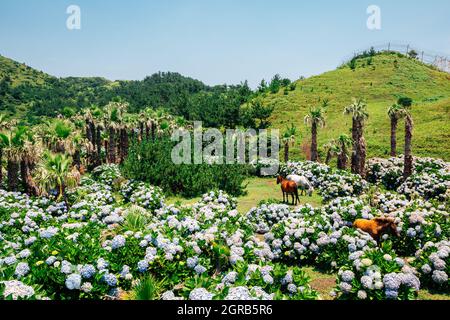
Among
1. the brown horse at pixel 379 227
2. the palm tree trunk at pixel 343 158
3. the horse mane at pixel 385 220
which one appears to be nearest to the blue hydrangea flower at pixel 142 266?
the brown horse at pixel 379 227

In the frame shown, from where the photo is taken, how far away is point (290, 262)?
14633mm

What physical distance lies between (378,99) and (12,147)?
7301cm

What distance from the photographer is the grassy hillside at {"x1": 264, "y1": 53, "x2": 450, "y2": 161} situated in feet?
170

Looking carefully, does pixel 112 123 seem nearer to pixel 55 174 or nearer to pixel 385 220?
pixel 55 174

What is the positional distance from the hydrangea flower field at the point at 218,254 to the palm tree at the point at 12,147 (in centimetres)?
832

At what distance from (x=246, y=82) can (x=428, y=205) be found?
273ft

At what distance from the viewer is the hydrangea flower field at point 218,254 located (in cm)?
778

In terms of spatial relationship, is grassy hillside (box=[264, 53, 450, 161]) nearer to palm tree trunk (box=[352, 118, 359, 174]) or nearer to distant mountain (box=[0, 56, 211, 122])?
palm tree trunk (box=[352, 118, 359, 174])

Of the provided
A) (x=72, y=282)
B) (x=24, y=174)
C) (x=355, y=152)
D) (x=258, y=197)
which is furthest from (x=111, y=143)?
(x=72, y=282)

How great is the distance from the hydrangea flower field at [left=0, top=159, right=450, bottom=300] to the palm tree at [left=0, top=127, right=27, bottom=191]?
27.3 feet

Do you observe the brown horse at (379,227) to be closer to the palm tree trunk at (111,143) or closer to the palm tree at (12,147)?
the palm tree at (12,147)
